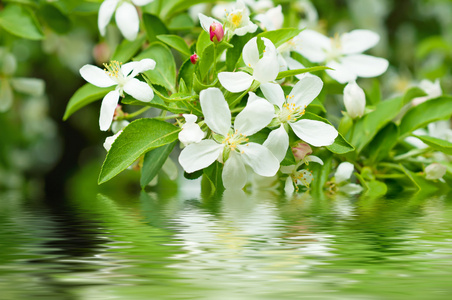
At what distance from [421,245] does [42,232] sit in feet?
1.09

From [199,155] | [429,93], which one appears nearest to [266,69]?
[199,155]

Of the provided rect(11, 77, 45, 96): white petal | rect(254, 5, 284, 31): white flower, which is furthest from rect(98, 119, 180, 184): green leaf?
rect(11, 77, 45, 96): white petal

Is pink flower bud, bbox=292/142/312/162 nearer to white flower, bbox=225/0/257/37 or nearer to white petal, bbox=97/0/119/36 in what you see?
white flower, bbox=225/0/257/37

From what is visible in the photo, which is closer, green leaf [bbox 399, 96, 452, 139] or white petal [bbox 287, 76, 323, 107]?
white petal [bbox 287, 76, 323, 107]

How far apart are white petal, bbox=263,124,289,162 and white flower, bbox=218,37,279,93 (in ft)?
0.20

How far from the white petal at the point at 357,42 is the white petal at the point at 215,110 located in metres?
0.41

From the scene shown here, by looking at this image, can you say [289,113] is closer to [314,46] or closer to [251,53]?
[251,53]

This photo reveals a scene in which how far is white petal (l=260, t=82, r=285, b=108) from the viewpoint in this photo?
2.32ft

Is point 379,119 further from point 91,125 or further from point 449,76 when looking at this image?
point 91,125

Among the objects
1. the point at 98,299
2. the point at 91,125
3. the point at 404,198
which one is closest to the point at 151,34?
the point at 404,198

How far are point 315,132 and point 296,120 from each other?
35 millimetres

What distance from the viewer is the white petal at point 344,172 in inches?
34.0

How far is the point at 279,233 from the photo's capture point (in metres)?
0.54

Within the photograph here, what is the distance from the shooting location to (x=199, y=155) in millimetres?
682
